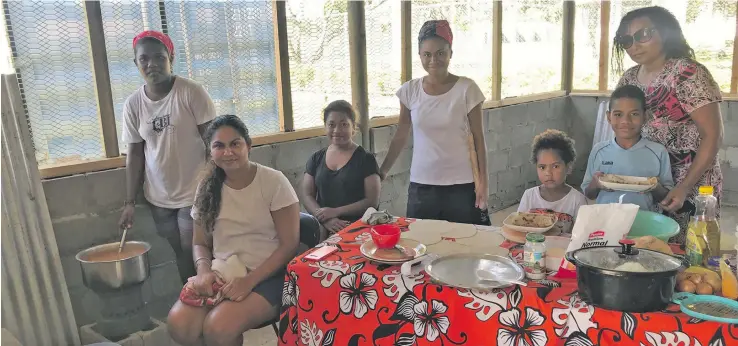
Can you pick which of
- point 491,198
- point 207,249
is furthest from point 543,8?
point 207,249

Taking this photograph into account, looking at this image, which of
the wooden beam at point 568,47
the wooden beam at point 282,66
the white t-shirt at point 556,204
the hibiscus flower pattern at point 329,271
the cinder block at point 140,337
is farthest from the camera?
the wooden beam at point 568,47

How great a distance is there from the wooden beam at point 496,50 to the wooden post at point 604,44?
1308mm

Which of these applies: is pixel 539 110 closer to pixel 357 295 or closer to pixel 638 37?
pixel 638 37

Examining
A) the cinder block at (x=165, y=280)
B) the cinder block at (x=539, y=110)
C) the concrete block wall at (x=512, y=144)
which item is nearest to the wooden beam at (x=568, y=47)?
the concrete block wall at (x=512, y=144)

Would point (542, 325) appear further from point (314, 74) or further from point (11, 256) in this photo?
Answer: point (314, 74)

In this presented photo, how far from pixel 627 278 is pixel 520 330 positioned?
Result: 300 millimetres

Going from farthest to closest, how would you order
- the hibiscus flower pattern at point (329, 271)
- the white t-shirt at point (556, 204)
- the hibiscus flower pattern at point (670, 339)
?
the white t-shirt at point (556, 204)
the hibiscus flower pattern at point (329, 271)
the hibiscus flower pattern at point (670, 339)

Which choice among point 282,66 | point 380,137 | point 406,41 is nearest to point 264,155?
point 282,66

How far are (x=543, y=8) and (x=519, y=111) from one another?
3.53 feet

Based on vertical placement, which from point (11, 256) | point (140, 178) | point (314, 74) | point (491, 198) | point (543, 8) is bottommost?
point (491, 198)

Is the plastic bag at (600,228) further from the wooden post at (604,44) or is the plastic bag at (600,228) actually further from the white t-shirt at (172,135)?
the wooden post at (604,44)

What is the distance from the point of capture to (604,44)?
5.42 meters

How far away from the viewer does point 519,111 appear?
5.00 meters

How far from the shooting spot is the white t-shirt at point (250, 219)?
2.14 metres
